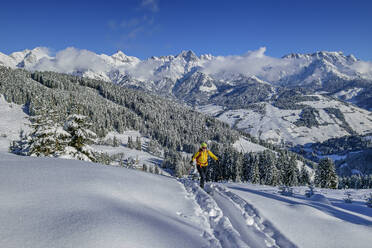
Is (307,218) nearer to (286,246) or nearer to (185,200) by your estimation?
(286,246)

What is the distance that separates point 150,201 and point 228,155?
71364mm

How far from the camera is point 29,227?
455 centimetres

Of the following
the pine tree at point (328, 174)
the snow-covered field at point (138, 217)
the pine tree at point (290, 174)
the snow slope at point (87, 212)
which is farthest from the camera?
the pine tree at point (290, 174)

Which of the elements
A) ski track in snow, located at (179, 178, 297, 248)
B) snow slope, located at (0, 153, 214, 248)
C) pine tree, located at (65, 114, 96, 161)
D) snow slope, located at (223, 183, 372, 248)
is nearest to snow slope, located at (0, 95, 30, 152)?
pine tree, located at (65, 114, 96, 161)

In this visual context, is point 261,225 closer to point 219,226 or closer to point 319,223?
point 219,226

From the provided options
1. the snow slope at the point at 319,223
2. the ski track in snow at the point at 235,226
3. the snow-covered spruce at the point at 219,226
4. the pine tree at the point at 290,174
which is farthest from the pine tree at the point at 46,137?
the pine tree at the point at 290,174

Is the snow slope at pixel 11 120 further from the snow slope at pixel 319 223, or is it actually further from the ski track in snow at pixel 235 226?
the snow slope at pixel 319 223

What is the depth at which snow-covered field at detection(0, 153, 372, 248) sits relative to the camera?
15.5ft

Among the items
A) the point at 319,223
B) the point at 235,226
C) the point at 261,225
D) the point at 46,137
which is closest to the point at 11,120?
the point at 46,137

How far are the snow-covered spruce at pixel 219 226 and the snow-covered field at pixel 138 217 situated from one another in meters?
0.03

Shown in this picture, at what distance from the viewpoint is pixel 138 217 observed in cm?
619

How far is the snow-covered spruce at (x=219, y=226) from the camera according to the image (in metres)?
6.34

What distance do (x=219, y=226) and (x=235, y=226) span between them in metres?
0.60

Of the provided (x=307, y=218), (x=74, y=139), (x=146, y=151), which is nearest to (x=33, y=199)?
(x=307, y=218)
